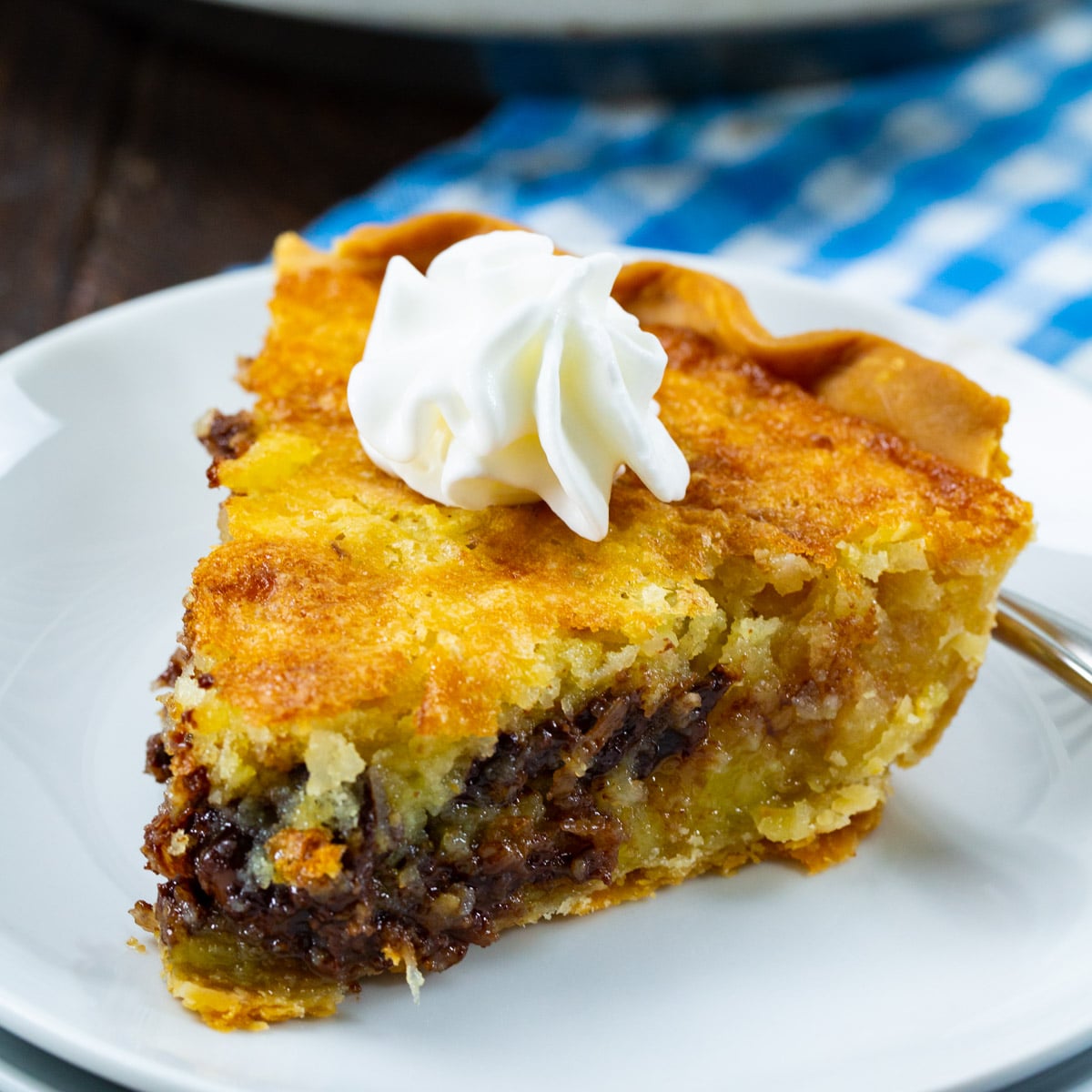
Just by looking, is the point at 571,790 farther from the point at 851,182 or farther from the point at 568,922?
the point at 851,182

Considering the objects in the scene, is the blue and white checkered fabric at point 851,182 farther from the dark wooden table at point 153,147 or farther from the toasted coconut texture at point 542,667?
the toasted coconut texture at point 542,667

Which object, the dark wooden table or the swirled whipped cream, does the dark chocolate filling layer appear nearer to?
the swirled whipped cream

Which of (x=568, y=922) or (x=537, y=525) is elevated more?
(x=537, y=525)

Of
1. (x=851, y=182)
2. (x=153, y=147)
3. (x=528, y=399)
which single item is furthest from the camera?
(x=153, y=147)

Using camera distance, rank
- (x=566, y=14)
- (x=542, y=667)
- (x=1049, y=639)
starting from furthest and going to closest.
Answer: (x=566, y=14) → (x=1049, y=639) → (x=542, y=667)

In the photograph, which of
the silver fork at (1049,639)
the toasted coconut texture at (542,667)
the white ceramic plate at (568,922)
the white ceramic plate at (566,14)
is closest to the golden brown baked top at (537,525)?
the toasted coconut texture at (542,667)

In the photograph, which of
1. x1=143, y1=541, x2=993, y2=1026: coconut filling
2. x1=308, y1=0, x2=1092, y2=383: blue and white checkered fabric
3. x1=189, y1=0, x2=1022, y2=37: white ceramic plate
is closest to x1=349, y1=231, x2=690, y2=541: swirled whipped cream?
x1=143, y1=541, x2=993, y2=1026: coconut filling

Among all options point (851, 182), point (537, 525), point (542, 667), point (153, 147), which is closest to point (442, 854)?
point (542, 667)

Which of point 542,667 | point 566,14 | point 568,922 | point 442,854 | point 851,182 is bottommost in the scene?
point 568,922
